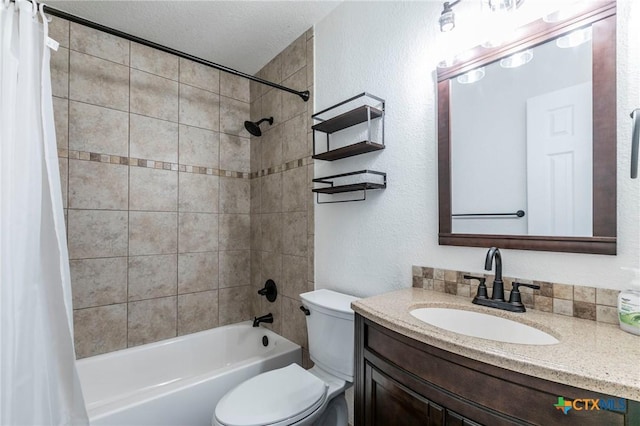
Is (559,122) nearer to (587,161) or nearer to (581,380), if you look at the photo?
(587,161)

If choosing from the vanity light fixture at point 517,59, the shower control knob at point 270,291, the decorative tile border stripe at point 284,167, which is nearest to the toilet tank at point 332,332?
the shower control knob at point 270,291

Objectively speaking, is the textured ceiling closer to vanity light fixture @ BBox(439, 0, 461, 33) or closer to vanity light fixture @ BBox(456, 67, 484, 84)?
vanity light fixture @ BBox(439, 0, 461, 33)

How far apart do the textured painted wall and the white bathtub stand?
27.5 inches

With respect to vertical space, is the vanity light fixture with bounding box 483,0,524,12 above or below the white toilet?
above

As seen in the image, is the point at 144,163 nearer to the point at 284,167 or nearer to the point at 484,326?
the point at 284,167

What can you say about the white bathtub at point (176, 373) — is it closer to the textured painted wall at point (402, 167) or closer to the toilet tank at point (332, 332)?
the toilet tank at point (332, 332)

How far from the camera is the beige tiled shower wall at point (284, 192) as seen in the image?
2000 mm

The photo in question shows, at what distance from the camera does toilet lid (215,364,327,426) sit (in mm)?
1161

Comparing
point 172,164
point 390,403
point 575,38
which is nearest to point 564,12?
point 575,38

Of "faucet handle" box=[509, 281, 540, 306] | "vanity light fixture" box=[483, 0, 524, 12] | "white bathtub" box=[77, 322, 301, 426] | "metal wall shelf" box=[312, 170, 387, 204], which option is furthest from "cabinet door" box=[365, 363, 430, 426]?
"vanity light fixture" box=[483, 0, 524, 12]

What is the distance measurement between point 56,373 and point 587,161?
2.06 m

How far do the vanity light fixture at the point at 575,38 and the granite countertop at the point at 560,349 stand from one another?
859 mm

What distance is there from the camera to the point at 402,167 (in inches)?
55.5

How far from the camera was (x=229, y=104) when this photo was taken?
248 cm
